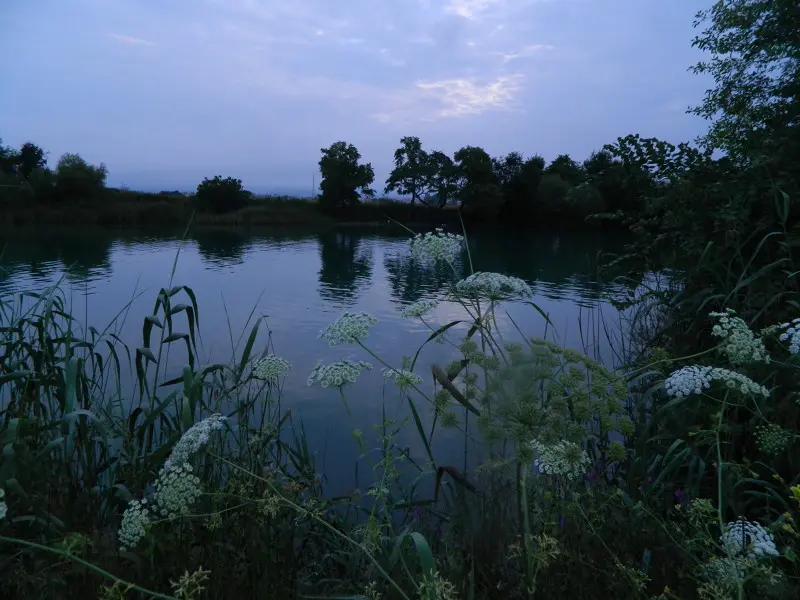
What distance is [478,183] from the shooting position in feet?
174

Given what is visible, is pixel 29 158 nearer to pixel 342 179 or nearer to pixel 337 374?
pixel 342 179

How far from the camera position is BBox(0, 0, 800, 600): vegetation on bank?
1.70 metres

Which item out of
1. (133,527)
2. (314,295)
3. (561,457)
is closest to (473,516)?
(561,457)

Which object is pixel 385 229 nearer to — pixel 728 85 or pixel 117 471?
pixel 728 85

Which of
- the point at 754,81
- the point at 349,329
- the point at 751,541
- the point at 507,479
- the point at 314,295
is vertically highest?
the point at 754,81

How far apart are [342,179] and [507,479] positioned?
2138 inches

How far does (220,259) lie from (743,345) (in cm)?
2292

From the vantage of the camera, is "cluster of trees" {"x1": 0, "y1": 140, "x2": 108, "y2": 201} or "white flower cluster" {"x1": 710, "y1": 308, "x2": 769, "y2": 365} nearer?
"white flower cluster" {"x1": 710, "y1": 308, "x2": 769, "y2": 365}

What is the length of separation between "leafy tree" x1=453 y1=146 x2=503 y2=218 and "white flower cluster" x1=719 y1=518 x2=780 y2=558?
49921 mm

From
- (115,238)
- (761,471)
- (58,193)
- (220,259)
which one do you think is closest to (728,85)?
(761,471)

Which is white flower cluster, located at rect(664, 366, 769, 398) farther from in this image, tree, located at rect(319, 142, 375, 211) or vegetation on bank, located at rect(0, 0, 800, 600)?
tree, located at rect(319, 142, 375, 211)

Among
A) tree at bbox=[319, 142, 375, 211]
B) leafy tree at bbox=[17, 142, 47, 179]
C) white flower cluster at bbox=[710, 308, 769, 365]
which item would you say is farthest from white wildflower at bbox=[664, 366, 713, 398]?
leafy tree at bbox=[17, 142, 47, 179]

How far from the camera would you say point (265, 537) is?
2.29 m

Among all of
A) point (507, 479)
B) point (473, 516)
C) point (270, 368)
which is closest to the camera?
point (473, 516)
